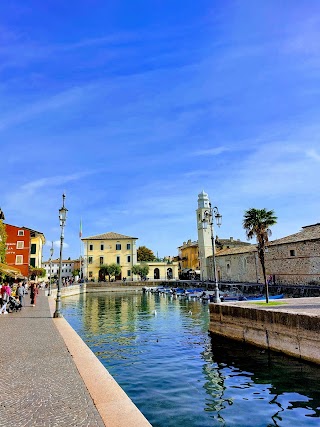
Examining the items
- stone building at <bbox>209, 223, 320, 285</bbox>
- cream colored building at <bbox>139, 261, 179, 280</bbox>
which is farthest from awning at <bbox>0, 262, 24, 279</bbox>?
cream colored building at <bbox>139, 261, 179, 280</bbox>

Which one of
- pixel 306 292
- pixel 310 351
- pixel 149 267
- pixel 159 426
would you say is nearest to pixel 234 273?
pixel 306 292

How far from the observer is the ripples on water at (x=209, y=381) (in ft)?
24.8

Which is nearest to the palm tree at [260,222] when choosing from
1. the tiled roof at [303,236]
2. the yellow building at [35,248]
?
the tiled roof at [303,236]

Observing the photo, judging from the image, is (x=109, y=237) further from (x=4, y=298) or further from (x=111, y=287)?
(x=4, y=298)

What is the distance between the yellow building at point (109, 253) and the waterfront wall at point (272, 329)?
2772 inches

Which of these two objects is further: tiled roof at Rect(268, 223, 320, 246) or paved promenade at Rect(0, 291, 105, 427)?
tiled roof at Rect(268, 223, 320, 246)

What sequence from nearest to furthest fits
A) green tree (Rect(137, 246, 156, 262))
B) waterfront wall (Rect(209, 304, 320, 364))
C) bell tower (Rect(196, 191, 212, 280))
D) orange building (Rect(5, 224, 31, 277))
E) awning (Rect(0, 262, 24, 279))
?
waterfront wall (Rect(209, 304, 320, 364)) → awning (Rect(0, 262, 24, 279)) → orange building (Rect(5, 224, 31, 277)) → bell tower (Rect(196, 191, 212, 280)) → green tree (Rect(137, 246, 156, 262))

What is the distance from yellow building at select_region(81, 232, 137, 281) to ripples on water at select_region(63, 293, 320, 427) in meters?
69.5

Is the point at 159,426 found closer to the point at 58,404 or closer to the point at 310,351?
the point at 58,404

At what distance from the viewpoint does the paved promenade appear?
5184mm

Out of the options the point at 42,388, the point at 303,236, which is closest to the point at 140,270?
the point at 303,236

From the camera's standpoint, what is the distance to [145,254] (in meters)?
107

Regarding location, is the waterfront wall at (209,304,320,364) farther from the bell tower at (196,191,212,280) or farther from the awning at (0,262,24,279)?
the bell tower at (196,191,212,280)

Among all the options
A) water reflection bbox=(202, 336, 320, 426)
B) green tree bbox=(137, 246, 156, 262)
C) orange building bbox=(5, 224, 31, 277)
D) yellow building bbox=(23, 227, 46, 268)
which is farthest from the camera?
green tree bbox=(137, 246, 156, 262)
